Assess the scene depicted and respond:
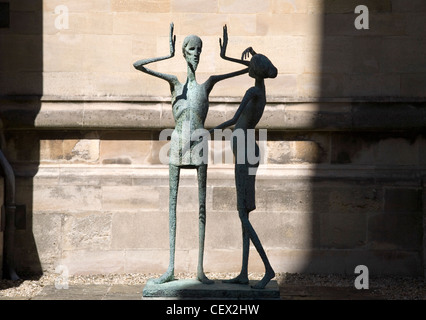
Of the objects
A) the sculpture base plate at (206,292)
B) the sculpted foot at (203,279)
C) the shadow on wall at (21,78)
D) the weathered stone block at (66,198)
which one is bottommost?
the sculpture base plate at (206,292)

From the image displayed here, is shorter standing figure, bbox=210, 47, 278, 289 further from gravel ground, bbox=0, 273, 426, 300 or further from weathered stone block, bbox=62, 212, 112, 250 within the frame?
weathered stone block, bbox=62, 212, 112, 250

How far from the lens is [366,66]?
919cm

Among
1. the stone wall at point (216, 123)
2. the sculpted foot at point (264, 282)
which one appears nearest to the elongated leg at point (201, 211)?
the sculpted foot at point (264, 282)

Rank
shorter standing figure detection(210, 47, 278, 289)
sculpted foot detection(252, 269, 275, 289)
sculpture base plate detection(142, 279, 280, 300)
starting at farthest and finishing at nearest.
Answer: shorter standing figure detection(210, 47, 278, 289)
sculpted foot detection(252, 269, 275, 289)
sculpture base plate detection(142, 279, 280, 300)

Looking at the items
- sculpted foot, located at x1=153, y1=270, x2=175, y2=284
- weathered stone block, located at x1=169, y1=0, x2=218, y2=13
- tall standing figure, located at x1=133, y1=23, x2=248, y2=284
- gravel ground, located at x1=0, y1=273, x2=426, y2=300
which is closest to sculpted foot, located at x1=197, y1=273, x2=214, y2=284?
tall standing figure, located at x1=133, y1=23, x2=248, y2=284

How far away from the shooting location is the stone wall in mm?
8945

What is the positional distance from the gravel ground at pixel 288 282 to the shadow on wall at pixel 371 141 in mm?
222

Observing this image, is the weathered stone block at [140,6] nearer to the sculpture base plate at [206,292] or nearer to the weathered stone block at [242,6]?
the weathered stone block at [242,6]

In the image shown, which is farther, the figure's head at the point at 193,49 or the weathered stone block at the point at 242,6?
the weathered stone block at the point at 242,6

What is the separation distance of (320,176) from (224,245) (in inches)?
54.9

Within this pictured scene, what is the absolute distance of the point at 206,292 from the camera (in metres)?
6.48

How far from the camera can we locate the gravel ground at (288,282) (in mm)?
8109

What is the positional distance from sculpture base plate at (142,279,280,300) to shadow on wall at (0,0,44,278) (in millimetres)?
3097
